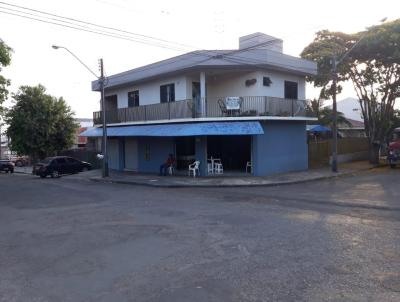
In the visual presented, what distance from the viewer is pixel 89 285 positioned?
6.12 m

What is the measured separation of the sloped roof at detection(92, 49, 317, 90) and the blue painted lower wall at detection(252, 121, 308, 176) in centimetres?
320

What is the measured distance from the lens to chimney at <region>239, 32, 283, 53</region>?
26.6m

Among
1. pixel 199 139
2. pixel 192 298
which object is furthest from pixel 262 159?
pixel 192 298

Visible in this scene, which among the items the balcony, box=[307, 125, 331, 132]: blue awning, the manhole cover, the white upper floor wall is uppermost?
the white upper floor wall

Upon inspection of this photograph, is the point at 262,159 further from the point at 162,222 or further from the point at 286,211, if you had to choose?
the point at 162,222

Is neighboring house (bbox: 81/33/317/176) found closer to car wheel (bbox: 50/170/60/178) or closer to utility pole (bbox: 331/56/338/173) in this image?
utility pole (bbox: 331/56/338/173)

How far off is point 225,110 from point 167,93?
4.87m

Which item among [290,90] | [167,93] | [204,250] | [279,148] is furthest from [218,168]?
[204,250]

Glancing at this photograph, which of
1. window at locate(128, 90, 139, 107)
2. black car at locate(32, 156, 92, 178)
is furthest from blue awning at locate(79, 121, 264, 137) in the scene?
black car at locate(32, 156, 92, 178)

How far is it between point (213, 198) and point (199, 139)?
354 inches

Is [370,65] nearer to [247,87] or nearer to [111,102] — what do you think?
[247,87]

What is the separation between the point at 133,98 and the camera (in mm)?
30516

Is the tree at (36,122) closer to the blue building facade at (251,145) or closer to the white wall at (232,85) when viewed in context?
the blue building facade at (251,145)

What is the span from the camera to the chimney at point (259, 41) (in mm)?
26578
